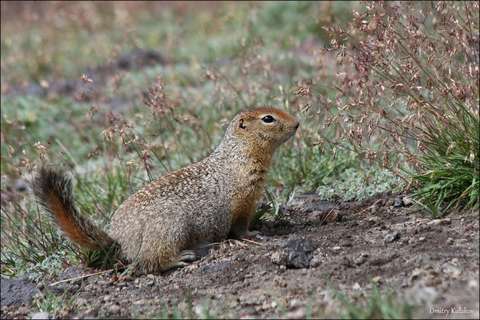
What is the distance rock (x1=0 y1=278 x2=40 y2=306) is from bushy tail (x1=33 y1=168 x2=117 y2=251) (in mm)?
468

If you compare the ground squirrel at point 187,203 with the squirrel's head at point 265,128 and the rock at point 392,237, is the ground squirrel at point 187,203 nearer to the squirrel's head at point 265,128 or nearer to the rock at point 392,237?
the squirrel's head at point 265,128

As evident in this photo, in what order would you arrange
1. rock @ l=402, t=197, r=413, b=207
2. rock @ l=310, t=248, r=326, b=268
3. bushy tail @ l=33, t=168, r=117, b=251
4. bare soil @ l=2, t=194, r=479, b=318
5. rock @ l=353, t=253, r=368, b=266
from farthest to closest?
rock @ l=402, t=197, r=413, b=207
bushy tail @ l=33, t=168, r=117, b=251
rock @ l=310, t=248, r=326, b=268
rock @ l=353, t=253, r=368, b=266
bare soil @ l=2, t=194, r=479, b=318

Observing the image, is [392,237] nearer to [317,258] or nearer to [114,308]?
[317,258]

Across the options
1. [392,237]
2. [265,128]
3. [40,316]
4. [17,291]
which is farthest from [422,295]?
[17,291]

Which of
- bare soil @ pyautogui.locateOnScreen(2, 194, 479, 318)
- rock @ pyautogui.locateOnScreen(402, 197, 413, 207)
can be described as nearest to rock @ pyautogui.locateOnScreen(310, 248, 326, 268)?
bare soil @ pyautogui.locateOnScreen(2, 194, 479, 318)

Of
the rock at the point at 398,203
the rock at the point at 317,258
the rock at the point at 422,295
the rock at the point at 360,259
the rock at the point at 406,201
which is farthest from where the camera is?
the rock at the point at 398,203

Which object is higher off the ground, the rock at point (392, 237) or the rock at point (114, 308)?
the rock at point (392, 237)

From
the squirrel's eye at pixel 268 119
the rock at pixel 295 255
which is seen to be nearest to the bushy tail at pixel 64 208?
the rock at pixel 295 255

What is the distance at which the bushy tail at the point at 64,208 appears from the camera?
4820 millimetres

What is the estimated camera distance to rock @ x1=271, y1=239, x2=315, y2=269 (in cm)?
462

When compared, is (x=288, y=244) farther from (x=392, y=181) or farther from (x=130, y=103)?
(x=130, y=103)

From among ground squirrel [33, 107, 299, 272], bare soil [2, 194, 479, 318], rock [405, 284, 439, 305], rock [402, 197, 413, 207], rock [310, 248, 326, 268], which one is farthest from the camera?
rock [402, 197, 413, 207]

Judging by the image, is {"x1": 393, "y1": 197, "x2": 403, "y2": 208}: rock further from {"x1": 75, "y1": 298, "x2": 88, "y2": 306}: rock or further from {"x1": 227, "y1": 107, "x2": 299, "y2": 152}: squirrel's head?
{"x1": 75, "y1": 298, "x2": 88, "y2": 306}: rock

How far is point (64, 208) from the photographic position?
4.88m
